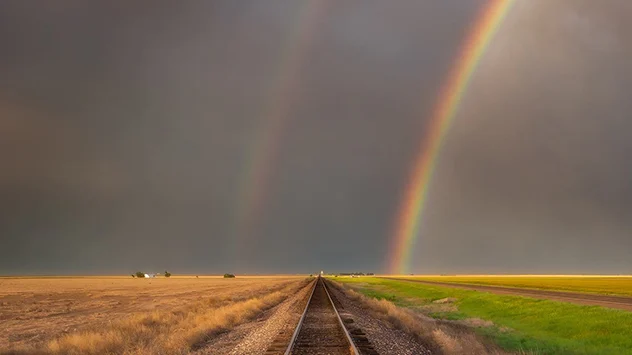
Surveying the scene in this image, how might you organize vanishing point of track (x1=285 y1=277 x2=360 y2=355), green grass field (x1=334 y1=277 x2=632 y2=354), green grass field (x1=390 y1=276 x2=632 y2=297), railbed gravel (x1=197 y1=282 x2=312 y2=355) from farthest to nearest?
green grass field (x1=390 y1=276 x2=632 y2=297) → green grass field (x1=334 y1=277 x2=632 y2=354) → railbed gravel (x1=197 y1=282 x2=312 y2=355) → vanishing point of track (x1=285 y1=277 x2=360 y2=355)

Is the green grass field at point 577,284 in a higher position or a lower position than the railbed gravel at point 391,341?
higher

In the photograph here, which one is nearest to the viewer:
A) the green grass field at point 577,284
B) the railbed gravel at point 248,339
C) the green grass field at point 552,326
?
the railbed gravel at point 248,339

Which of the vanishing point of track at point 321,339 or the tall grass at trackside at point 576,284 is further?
the tall grass at trackside at point 576,284

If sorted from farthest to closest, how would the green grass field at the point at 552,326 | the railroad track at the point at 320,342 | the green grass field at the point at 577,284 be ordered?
the green grass field at the point at 577,284 → the green grass field at the point at 552,326 → the railroad track at the point at 320,342

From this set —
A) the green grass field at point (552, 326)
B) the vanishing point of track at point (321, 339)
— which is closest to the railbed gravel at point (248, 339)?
the vanishing point of track at point (321, 339)

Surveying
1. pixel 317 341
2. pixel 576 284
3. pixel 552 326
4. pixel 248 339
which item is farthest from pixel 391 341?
pixel 576 284

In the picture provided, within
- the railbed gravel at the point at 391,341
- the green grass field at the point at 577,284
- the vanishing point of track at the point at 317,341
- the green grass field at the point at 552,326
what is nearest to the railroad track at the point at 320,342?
the vanishing point of track at the point at 317,341

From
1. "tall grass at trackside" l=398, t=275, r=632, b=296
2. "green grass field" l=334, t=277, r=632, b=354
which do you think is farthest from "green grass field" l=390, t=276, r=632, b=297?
"green grass field" l=334, t=277, r=632, b=354

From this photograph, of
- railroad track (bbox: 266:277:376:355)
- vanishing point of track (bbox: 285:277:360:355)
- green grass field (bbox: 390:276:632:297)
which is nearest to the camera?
railroad track (bbox: 266:277:376:355)

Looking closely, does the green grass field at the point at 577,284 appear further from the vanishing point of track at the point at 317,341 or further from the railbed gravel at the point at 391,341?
the vanishing point of track at the point at 317,341

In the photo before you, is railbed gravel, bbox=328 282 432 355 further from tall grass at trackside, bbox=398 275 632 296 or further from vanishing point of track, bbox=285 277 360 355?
tall grass at trackside, bbox=398 275 632 296

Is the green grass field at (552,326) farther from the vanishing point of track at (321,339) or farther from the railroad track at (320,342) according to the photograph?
the vanishing point of track at (321,339)

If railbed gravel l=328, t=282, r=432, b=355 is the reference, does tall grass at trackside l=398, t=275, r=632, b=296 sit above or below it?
above

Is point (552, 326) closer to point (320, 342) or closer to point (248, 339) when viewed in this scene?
point (320, 342)
